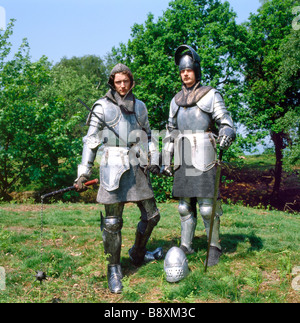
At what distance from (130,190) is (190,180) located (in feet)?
2.86

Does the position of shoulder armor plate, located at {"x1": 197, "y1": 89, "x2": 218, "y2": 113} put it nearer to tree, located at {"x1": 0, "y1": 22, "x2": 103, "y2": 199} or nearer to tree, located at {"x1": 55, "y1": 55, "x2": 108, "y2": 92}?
tree, located at {"x1": 0, "y1": 22, "x2": 103, "y2": 199}

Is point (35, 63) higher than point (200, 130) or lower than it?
higher

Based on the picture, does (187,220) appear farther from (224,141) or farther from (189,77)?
(189,77)

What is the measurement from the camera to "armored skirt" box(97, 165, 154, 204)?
424cm

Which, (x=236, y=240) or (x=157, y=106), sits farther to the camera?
(x=157, y=106)

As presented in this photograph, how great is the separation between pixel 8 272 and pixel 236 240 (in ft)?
12.0

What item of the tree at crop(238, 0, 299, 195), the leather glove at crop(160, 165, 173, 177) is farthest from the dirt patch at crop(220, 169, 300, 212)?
the leather glove at crop(160, 165, 173, 177)

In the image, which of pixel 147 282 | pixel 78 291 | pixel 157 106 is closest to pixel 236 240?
pixel 147 282

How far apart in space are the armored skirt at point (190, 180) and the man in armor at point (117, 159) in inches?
15.8

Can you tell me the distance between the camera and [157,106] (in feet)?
48.0

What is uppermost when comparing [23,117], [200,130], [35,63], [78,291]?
[35,63]

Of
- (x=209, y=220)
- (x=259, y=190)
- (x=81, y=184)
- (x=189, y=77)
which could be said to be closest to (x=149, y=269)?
(x=209, y=220)
